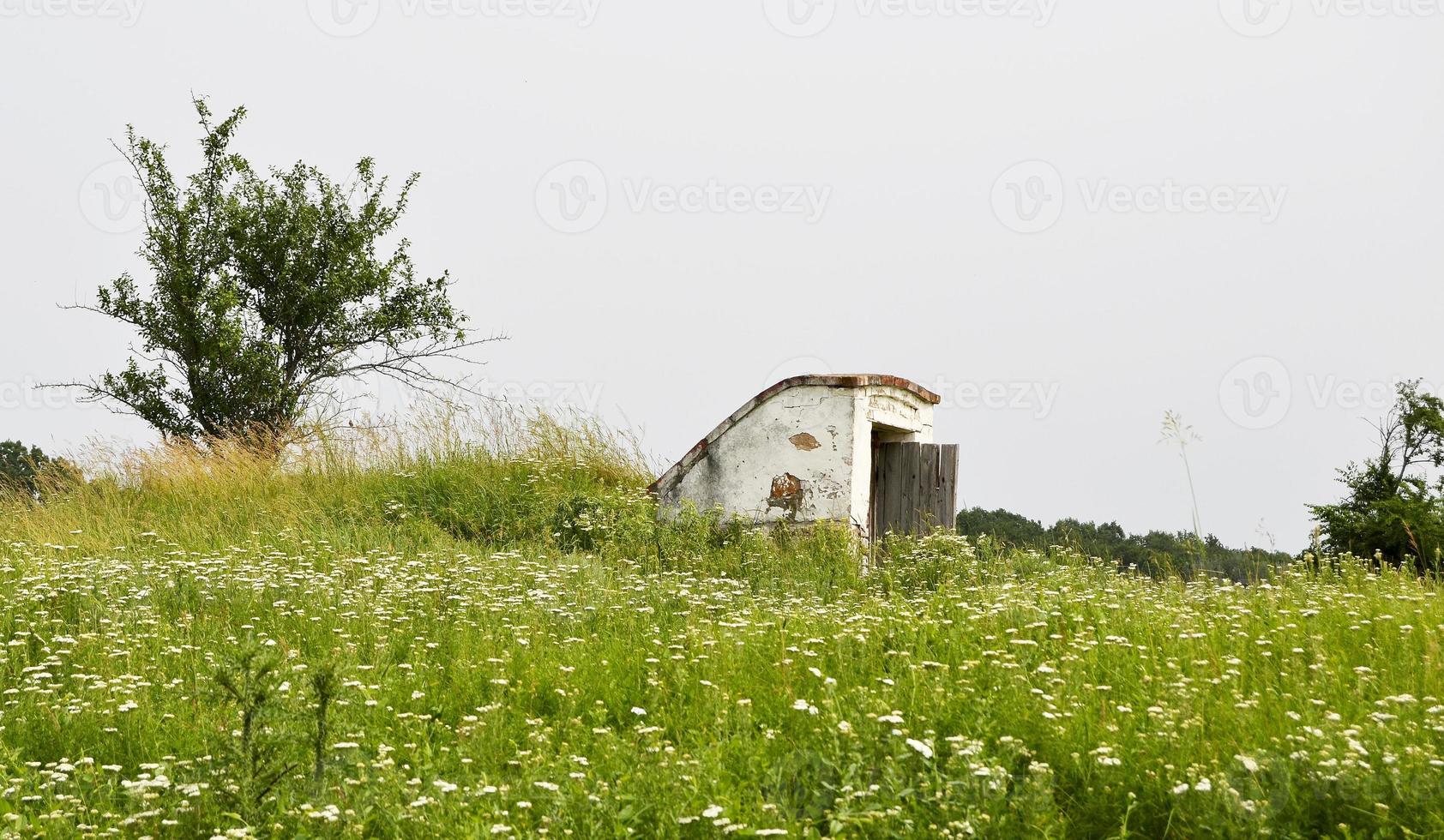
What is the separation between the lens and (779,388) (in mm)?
11773

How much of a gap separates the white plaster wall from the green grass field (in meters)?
1.13

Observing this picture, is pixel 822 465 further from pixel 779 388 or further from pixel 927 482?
pixel 927 482

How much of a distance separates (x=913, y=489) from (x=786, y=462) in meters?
1.73

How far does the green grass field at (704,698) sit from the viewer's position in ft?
13.2

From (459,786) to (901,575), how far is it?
6.17m

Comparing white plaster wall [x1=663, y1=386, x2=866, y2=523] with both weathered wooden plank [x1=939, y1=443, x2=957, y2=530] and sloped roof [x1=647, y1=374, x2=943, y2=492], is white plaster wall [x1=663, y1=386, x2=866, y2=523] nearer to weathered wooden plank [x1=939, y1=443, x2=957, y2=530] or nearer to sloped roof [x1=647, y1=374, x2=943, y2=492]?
sloped roof [x1=647, y1=374, x2=943, y2=492]

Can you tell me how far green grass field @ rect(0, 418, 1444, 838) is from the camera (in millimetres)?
4023

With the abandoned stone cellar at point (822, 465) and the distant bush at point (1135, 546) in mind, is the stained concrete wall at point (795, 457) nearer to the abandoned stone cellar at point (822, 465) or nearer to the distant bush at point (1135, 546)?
the abandoned stone cellar at point (822, 465)

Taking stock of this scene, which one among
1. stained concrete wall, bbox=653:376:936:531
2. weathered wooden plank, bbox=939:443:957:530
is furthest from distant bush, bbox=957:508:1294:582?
stained concrete wall, bbox=653:376:936:531

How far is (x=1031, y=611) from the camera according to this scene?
6.84m

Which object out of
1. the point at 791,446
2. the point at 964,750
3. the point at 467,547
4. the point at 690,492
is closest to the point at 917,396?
the point at 791,446

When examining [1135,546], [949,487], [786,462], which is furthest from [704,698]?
[1135,546]

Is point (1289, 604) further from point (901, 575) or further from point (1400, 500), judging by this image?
point (1400, 500)

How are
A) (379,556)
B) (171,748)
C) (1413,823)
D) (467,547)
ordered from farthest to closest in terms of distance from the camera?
1. (467,547)
2. (379,556)
3. (171,748)
4. (1413,823)
